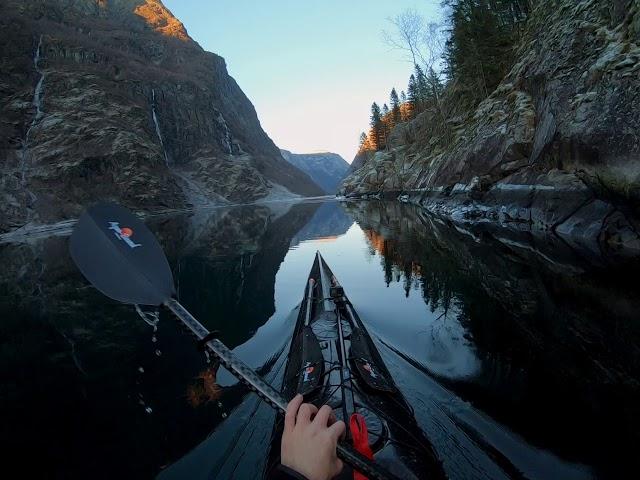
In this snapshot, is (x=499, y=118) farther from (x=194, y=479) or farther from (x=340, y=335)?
(x=194, y=479)

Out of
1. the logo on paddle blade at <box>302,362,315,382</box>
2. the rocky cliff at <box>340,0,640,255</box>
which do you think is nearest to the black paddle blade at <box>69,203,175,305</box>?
the logo on paddle blade at <box>302,362,315,382</box>

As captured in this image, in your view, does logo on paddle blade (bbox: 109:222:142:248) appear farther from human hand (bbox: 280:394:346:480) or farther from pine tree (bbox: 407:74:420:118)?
pine tree (bbox: 407:74:420:118)

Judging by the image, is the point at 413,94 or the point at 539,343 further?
the point at 413,94

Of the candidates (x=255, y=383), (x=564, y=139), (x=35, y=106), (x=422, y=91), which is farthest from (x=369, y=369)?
(x=35, y=106)

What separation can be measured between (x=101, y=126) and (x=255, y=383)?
8088 centimetres

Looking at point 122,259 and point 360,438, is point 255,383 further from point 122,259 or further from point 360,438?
point 122,259

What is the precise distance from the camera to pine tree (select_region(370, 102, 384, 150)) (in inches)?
3194

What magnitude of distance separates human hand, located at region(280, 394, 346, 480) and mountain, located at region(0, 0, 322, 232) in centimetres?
6176

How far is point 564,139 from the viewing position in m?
14.3

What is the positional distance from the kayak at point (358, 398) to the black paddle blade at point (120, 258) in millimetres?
1504

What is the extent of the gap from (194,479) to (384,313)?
592 cm

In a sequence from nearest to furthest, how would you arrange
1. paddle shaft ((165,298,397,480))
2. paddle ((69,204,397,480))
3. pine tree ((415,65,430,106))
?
paddle shaft ((165,298,397,480)) → paddle ((69,204,397,480)) → pine tree ((415,65,430,106))

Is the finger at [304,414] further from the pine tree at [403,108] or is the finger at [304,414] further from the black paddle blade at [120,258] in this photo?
the pine tree at [403,108]

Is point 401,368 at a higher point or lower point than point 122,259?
lower
